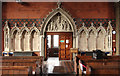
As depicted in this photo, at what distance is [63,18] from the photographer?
8.20 meters

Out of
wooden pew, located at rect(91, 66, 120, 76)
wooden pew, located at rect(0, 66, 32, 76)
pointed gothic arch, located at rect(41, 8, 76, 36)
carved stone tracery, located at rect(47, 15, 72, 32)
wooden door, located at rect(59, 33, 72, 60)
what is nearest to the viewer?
wooden pew, located at rect(0, 66, 32, 76)

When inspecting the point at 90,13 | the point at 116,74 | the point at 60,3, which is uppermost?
the point at 60,3

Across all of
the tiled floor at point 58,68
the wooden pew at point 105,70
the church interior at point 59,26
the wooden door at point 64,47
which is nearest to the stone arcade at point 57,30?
the church interior at point 59,26

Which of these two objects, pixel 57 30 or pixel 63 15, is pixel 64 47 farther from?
pixel 63 15

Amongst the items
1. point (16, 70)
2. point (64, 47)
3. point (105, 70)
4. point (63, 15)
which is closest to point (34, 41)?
point (64, 47)

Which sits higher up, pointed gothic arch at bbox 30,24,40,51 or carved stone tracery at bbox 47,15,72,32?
carved stone tracery at bbox 47,15,72,32

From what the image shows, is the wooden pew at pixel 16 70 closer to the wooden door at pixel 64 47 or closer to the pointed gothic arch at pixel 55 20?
the pointed gothic arch at pixel 55 20

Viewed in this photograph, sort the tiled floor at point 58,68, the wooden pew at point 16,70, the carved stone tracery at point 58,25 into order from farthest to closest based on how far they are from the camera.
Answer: the carved stone tracery at point 58,25
the tiled floor at point 58,68
the wooden pew at point 16,70

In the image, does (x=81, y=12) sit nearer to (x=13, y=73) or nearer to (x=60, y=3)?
(x=60, y=3)

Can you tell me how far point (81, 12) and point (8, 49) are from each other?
20.1ft

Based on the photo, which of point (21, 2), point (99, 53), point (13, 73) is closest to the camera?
point (13, 73)

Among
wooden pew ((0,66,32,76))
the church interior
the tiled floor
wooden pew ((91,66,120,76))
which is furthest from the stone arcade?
wooden pew ((0,66,32,76))

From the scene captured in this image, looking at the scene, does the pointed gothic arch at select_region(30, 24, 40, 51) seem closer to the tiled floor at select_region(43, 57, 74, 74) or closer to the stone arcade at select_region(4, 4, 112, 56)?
the stone arcade at select_region(4, 4, 112, 56)

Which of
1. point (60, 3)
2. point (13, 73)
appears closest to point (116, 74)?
point (13, 73)
